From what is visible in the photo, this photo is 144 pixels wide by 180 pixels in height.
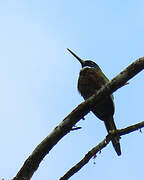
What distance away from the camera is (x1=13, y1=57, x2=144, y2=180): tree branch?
3436 mm

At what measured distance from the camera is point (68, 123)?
140 inches

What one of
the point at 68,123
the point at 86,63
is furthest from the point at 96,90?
the point at 68,123

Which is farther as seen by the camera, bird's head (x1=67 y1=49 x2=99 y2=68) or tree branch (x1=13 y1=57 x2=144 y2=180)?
bird's head (x1=67 y1=49 x2=99 y2=68)

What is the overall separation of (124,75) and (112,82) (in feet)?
0.45

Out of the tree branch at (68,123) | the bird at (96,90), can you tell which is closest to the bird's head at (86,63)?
the bird at (96,90)

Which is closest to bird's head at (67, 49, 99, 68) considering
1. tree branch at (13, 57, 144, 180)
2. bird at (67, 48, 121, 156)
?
bird at (67, 48, 121, 156)

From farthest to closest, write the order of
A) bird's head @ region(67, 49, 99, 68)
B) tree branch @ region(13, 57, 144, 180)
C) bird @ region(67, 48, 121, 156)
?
bird's head @ region(67, 49, 99, 68), bird @ region(67, 48, 121, 156), tree branch @ region(13, 57, 144, 180)

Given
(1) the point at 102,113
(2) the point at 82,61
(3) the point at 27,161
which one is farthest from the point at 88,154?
(2) the point at 82,61

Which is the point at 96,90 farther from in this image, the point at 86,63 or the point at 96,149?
the point at 96,149

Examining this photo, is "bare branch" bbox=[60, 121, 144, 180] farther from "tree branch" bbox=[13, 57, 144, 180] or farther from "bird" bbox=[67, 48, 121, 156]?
"bird" bbox=[67, 48, 121, 156]

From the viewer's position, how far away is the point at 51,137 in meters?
3.46

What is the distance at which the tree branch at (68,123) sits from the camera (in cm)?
344

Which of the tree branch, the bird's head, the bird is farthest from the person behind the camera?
the bird's head

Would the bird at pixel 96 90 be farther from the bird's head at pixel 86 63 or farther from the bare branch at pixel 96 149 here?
the bare branch at pixel 96 149
